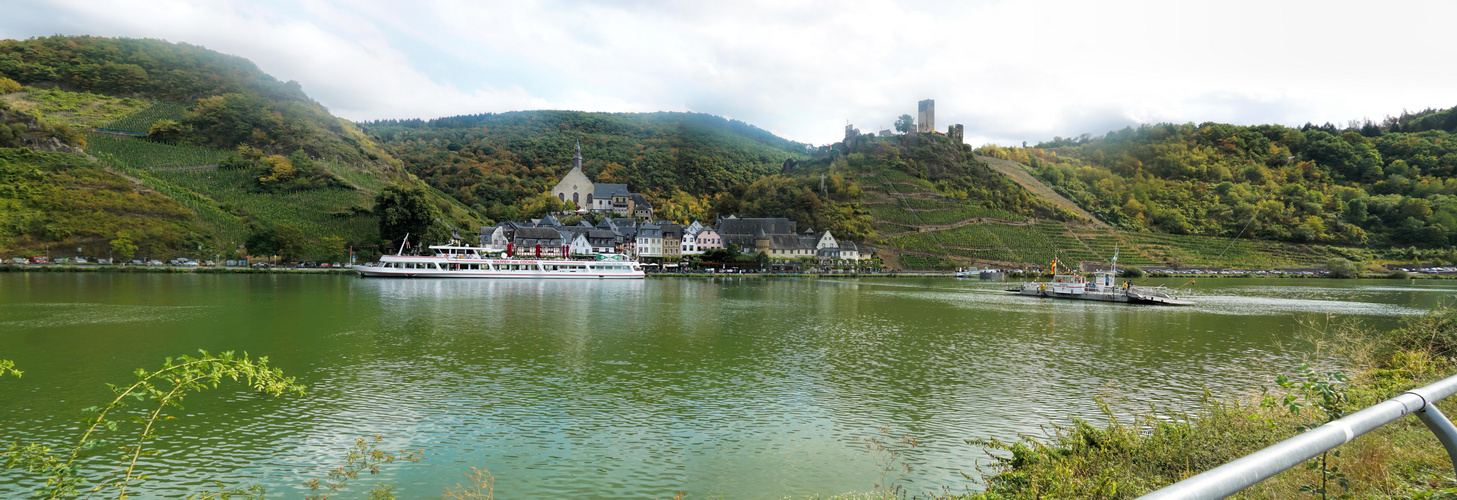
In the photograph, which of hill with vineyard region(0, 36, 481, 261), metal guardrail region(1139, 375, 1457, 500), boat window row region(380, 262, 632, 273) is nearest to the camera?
metal guardrail region(1139, 375, 1457, 500)

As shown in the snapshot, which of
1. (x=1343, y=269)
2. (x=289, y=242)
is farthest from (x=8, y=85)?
(x=1343, y=269)

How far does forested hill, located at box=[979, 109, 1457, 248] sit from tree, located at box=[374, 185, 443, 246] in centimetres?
11671

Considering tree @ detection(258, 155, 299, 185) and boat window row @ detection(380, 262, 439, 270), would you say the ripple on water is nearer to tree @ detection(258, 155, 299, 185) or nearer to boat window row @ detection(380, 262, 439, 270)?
boat window row @ detection(380, 262, 439, 270)

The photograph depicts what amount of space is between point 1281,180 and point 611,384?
16893 cm

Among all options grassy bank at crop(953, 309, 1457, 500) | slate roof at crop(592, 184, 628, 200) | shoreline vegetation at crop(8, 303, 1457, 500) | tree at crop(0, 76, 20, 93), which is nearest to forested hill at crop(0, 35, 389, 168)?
tree at crop(0, 76, 20, 93)

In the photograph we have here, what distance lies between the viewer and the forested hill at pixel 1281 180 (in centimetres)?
11188

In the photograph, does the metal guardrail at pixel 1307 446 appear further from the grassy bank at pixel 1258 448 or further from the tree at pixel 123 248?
the tree at pixel 123 248

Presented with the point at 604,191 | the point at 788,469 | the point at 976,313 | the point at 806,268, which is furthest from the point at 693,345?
the point at 604,191

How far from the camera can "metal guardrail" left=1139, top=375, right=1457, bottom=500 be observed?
1.68 m

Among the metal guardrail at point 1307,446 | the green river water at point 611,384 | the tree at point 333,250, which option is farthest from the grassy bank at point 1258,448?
the tree at point 333,250

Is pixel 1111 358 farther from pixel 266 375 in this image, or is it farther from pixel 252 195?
pixel 252 195

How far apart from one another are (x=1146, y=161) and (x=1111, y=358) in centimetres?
16270

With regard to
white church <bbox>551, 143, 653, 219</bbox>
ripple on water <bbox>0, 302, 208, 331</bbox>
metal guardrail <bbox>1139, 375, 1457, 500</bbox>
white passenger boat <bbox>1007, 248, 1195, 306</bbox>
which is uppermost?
white church <bbox>551, 143, 653, 219</bbox>

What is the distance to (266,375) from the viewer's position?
6.10m
